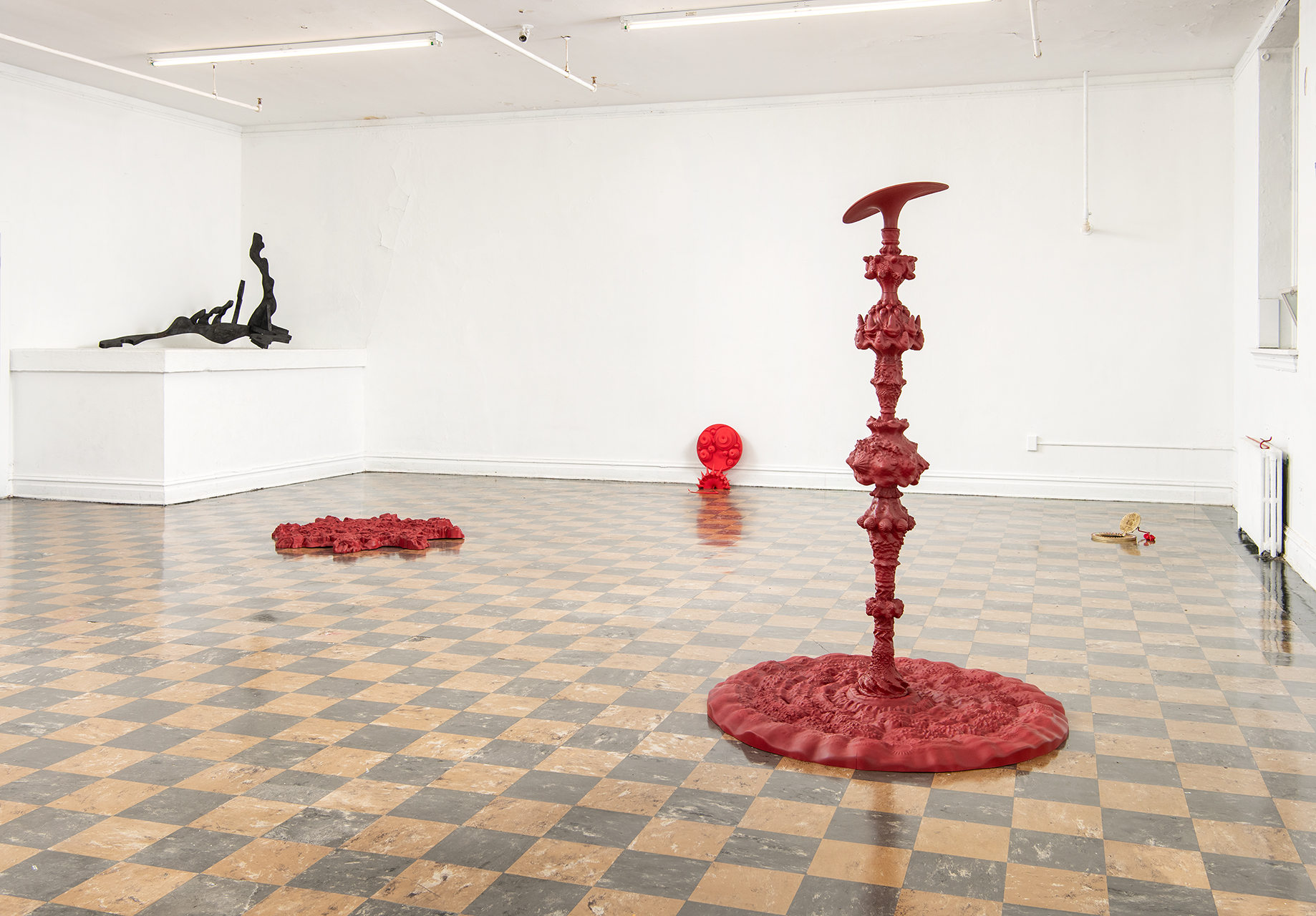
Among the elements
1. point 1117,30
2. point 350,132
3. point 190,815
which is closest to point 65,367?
point 350,132

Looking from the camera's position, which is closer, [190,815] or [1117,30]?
[190,815]

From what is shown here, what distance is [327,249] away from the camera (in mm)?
11477

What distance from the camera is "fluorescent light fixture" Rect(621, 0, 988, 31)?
273 inches

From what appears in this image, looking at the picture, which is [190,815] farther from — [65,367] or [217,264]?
[217,264]

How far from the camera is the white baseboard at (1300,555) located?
567cm

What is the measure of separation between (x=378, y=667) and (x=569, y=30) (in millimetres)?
5442

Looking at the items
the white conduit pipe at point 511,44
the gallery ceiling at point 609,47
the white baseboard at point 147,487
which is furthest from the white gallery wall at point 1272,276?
the white baseboard at point 147,487

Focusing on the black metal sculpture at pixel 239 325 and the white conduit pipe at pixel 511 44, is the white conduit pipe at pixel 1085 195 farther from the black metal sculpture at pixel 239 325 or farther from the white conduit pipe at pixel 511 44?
the black metal sculpture at pixel 239 325

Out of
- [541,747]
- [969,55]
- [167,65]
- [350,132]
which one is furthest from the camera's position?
[350,132]

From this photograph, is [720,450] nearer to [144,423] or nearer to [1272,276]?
[1272,276]

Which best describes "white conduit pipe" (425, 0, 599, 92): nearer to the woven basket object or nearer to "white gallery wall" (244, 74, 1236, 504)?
"white gallery wall" (244, 74, 1236, 504)

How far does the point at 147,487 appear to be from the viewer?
888cm

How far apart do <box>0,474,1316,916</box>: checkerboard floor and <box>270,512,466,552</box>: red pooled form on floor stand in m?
0.17

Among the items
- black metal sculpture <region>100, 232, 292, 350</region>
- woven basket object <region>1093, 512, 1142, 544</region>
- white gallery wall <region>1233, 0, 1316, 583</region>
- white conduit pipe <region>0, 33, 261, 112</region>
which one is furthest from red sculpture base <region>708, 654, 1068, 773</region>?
black metal sculpture <region>100, 232, 292, 350</region>
